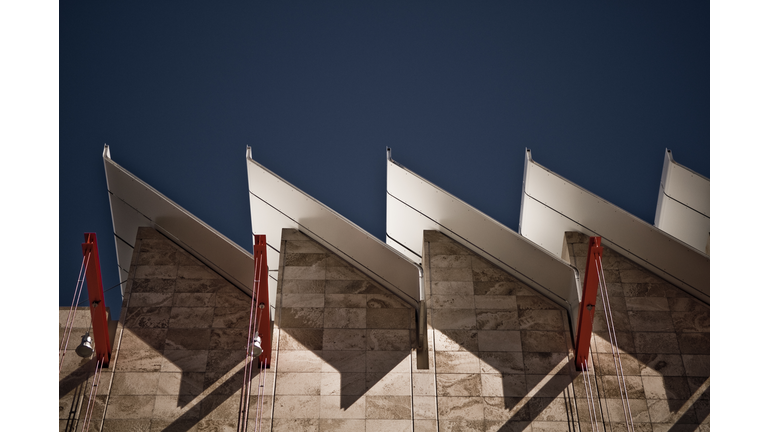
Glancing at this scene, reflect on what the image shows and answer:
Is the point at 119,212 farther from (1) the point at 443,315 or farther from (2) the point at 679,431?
(2) the point at 679,431

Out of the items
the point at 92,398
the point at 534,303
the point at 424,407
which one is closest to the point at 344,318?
the point at 424,407

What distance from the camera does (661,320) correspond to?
15.9 m

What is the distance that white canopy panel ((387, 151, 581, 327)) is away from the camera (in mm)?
15992

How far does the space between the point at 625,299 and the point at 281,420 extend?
8.09 metres

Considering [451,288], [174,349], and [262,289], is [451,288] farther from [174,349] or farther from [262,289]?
[174,349]

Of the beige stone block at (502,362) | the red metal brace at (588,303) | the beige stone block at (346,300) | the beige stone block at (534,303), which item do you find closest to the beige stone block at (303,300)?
the beige stone block at (346,300)

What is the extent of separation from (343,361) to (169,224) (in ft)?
18.3

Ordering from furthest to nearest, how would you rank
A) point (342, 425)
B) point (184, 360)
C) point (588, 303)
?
point (184, 360) → point (342, 425) → point (588, 303)

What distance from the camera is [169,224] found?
17.3 meters

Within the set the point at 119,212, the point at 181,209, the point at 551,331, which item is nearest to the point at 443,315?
the point at 551,331

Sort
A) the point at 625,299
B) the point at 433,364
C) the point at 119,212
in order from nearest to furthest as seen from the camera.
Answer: the point at 433,364 < the point at 625,299 < the point at 119,212

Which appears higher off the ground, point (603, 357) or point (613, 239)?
point (613, 239)

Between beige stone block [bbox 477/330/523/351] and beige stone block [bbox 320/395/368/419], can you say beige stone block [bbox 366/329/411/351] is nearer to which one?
beige stone block [bbox 320/395/368/419]

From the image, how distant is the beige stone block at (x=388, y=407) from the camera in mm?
14399
